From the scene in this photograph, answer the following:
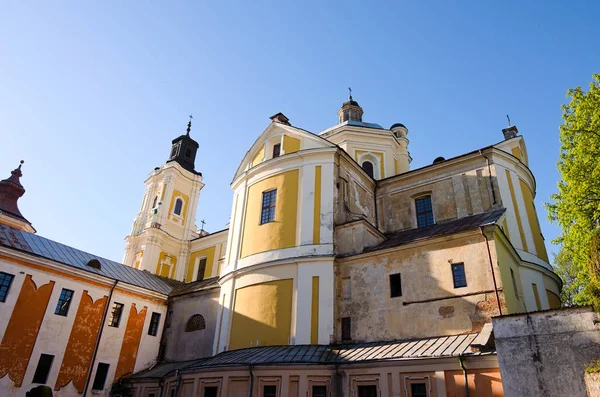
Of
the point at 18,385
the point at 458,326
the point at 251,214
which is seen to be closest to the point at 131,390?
the point at 18,385

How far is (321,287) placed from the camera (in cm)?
1527

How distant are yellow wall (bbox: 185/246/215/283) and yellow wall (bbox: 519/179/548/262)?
2172cm

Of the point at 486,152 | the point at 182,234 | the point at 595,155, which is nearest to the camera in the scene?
the point at 595,155

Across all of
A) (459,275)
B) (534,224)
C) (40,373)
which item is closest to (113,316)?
(40,373)

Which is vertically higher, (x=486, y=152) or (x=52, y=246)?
(x=486, y=152)

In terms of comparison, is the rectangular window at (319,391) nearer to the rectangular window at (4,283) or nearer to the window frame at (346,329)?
the window frame at (346,329)

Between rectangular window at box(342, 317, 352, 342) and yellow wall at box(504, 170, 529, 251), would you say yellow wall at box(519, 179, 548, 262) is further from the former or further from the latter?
rectangular window at box(342, 317, 352, 342)

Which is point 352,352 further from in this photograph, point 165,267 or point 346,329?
point 165,267

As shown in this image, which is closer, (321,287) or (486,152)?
(321,287)

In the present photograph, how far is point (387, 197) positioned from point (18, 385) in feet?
56.5

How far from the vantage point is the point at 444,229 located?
50.3 ft

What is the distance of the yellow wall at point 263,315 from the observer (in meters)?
15.3

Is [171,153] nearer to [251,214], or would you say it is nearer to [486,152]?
[251,214]

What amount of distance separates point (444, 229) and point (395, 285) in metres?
2.93
